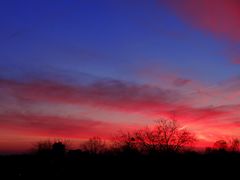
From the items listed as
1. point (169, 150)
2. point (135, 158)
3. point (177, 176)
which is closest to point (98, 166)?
point (135, 158)

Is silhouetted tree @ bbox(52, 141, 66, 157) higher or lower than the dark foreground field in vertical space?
higher

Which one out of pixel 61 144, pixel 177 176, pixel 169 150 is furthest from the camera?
pixel 61 144

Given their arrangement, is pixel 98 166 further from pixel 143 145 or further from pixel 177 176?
pixel 177 176

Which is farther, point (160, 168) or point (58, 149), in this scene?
point (58, 149)

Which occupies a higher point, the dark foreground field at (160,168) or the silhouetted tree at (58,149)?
the silhouetted tree at (58,149)

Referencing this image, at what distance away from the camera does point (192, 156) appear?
60688mm

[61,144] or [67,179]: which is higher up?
[61,144]

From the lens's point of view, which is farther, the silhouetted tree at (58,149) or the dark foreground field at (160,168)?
the silhouetted tree at (58,149)

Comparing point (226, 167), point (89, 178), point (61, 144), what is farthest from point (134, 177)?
point (61, 144)

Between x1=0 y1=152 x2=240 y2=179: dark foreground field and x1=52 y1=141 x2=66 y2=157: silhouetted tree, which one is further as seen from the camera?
x1=52 y1=141 x2=66 y2=157: silhouetted tree

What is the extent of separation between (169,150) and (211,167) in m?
11.2

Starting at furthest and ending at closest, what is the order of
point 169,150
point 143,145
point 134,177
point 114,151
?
point 114,151 < point 143,145 < point 169,150 < point 134,177

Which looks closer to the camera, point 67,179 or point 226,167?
point 226,167

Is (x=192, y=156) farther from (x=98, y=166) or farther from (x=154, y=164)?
(x=98, y=166)
